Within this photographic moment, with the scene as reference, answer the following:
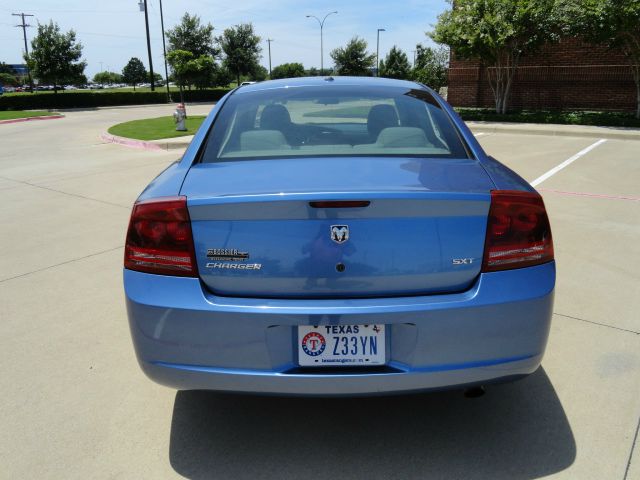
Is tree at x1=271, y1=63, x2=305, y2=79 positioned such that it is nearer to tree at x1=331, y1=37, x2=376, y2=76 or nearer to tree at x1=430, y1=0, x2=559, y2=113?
tree at x1=331, y1=37, x2=376, y2=76

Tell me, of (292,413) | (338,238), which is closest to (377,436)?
(292,413)

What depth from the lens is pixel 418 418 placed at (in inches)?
104

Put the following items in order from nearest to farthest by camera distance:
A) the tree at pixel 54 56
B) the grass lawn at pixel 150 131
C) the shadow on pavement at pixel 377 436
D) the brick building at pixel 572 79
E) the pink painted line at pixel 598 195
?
1. the shadow on pavement at pixel 377 436
2. the pink painted line at pixel 598 195
3. the grass lawn at pixel 150 131
4. the brick building at pixel 572 79
5. the tree at pixel 54 56

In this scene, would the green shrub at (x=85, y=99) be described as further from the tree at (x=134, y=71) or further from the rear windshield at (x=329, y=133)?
the tree at (x=134, y=71)

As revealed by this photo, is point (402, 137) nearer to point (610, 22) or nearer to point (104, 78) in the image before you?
point (610, 22)

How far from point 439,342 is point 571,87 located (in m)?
24.2

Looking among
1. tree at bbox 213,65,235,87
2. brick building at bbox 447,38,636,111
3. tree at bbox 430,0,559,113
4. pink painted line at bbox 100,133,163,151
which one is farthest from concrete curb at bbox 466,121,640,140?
tree at bbox 213,65,235,87

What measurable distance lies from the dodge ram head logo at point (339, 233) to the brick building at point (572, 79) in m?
22.4

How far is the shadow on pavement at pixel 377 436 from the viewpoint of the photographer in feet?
7.53

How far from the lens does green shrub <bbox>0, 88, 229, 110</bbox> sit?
117 ft

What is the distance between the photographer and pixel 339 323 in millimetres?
2029

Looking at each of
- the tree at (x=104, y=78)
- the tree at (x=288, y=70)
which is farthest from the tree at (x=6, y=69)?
the tree at (x=288, y=70)

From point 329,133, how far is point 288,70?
76.4m

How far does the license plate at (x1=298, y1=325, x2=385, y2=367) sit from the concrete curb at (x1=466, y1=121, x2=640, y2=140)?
15391 mm
